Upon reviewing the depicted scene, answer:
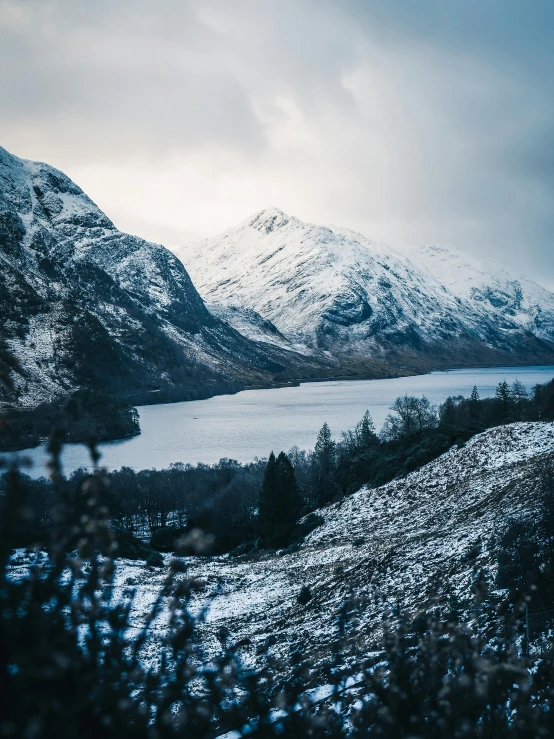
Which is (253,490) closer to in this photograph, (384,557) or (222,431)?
(384,557)

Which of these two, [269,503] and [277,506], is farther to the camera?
[269,503]

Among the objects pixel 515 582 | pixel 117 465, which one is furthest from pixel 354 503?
pixel 117 465

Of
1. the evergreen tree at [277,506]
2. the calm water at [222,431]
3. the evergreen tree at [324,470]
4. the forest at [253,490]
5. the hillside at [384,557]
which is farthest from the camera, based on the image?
the calm water at [222,431]

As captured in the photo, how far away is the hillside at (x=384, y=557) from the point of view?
71.5 ft

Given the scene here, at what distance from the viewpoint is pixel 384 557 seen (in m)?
27.0

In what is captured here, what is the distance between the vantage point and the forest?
42.0 meters

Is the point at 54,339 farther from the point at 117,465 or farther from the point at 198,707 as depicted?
the point at 198,707

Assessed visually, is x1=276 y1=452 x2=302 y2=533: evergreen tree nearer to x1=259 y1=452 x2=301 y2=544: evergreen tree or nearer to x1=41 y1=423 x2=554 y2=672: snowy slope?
x1=259 y1=452 x2=301 y2=544: evergreen tree

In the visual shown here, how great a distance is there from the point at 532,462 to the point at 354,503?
42.9 ft

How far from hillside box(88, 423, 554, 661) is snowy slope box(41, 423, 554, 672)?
8 centimetres

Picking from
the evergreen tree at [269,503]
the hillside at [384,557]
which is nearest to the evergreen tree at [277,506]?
the evergreen tree at [269,503]

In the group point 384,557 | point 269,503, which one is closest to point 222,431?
point 269,503

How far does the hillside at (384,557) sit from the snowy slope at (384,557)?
0.27 ft

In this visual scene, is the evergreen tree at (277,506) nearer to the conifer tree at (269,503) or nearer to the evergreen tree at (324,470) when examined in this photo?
the conifer tree at (269,503)
